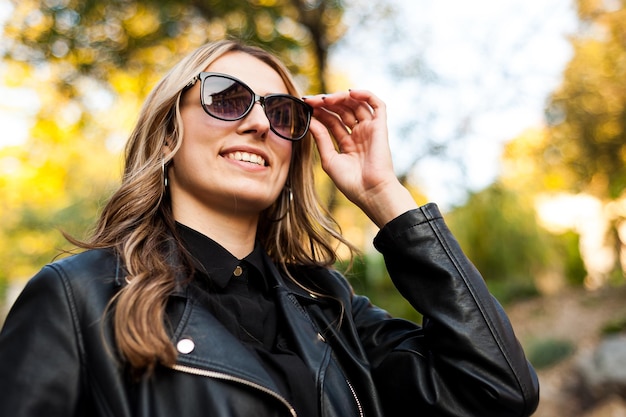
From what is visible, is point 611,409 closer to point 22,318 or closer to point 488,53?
point 488,53

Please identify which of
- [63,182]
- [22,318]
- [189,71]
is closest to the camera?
[22,318]

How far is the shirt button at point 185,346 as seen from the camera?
1.60m

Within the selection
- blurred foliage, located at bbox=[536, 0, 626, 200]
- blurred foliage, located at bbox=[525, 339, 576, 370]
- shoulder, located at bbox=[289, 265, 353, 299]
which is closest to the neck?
shoulder, located at bbox=[289, 265, 353, 299]

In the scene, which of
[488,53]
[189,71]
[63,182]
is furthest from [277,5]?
[63,182]

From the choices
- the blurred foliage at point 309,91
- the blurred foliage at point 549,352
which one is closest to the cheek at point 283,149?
the blurred foliage at point 309,91

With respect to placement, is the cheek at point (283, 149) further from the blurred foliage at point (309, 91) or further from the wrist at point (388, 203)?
the blurred foliage at point (309, 91)

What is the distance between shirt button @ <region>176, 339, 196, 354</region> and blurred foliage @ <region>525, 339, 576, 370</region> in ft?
23.2

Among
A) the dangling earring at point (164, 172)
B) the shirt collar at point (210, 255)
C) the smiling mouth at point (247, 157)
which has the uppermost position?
the smiling mouth at point (247, 157)

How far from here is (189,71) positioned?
85.3 inches

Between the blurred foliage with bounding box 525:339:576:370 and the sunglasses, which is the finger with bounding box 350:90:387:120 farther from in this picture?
the blurred foliage with bounding box 525:339:576:370

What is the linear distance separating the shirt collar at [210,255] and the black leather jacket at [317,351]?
0.78 ft

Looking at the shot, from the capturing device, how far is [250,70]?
226cm

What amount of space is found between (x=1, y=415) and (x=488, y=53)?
24.8 ft

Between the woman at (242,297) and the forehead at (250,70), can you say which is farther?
the forehead at (250,70)
